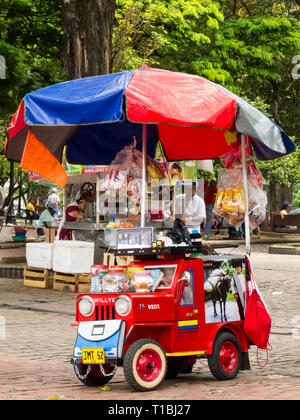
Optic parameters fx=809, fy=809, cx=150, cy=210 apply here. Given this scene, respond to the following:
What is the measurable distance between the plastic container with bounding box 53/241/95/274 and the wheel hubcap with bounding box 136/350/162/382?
674cm

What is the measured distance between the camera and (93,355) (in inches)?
249

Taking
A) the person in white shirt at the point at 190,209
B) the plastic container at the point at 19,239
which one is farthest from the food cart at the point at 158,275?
the plastic container at the point at 19,239

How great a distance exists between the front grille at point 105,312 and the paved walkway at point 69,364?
1.86 feet

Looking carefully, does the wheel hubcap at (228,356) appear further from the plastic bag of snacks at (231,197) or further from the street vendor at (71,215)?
the street vendor at (71,215)

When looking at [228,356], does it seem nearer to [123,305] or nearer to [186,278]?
→ [186,278]

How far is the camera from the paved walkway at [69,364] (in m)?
6.12

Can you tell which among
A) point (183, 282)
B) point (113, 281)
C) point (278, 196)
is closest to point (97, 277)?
point (113, 281)

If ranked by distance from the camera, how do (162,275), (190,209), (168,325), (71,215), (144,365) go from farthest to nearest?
(71,215) < (190,209) < (162,275) < (168,325) < (144,365)

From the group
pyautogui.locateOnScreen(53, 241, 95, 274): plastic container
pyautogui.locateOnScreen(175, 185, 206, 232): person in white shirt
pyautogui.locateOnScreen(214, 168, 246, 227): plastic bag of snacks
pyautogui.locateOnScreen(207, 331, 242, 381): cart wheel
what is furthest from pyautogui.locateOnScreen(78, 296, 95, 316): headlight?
pyautogui.locateOnScreen(53, 241, 95, 274): plastic container

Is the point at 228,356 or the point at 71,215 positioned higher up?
the point at 71,215

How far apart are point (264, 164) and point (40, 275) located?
1871 centimetres

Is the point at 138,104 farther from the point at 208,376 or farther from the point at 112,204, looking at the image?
the point at 112,204

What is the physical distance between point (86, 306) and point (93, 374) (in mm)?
552
